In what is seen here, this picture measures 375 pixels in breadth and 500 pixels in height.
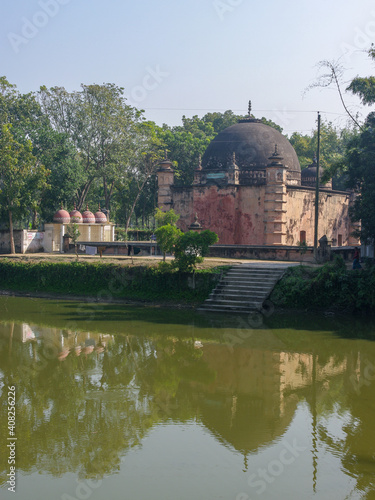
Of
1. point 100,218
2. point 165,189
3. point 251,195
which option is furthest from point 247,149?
point 100,218

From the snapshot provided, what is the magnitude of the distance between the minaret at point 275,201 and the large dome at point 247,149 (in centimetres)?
184

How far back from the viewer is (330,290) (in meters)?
15.4

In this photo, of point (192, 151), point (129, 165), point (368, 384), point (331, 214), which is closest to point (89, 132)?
point (129, 165)

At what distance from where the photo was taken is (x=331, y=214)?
2794 cm

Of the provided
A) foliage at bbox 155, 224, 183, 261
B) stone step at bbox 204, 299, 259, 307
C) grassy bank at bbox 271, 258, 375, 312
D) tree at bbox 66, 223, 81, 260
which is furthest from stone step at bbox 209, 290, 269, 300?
tree at bbox 66, 223, 81, 260

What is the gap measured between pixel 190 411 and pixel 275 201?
17134 mm

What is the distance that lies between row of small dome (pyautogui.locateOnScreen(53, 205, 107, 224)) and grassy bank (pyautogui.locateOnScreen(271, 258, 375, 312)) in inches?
483

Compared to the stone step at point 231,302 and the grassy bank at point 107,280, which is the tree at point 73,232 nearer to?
the grassy bank at point 107,280

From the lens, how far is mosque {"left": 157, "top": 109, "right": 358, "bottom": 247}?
80.1 ft

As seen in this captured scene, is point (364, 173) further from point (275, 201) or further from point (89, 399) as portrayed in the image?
point (89, 399)

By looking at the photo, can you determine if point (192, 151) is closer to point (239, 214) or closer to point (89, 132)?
point (89, 132)

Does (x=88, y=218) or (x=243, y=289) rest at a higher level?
(x=88, y=218)

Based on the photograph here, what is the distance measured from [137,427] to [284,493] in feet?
7.49

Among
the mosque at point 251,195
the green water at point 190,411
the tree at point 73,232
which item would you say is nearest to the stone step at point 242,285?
the green water at point 190,411
